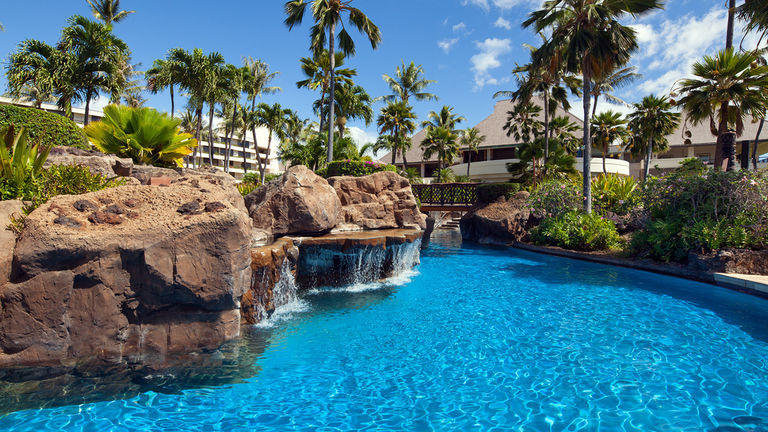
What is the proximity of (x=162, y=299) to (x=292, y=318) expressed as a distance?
2960 mm

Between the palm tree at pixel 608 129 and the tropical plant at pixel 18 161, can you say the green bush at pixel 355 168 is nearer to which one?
the tropical plant at pixel 18 161

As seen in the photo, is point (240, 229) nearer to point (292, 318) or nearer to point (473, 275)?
point (292, 318)

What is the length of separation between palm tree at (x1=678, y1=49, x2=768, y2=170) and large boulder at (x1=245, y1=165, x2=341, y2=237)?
1470 cm

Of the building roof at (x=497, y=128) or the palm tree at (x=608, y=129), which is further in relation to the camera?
the building roof at (x=497, y=128)

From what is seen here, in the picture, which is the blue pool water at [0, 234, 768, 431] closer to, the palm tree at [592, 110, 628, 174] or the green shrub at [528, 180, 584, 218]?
the green shrub at [528, 180, 584, 218]

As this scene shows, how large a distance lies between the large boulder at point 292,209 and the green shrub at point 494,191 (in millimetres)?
14200

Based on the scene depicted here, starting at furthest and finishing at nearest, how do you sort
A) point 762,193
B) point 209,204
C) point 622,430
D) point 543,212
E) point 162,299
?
point 543,212 < point 762,193 < point 209,204 < point 162,299 < point 622,430

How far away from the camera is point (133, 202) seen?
6020mm

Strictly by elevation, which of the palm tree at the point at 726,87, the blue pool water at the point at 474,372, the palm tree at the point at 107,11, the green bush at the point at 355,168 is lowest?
the blue pool water at the point at 474,372

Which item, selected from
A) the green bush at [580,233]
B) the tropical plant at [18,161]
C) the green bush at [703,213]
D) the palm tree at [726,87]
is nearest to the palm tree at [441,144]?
the green bush at [580,233]

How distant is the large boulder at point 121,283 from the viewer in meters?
4.66

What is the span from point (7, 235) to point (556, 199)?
18.7 metres

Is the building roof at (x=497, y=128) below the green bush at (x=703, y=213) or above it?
above

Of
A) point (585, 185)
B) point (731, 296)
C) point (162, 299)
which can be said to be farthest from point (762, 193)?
point (162, 299)
